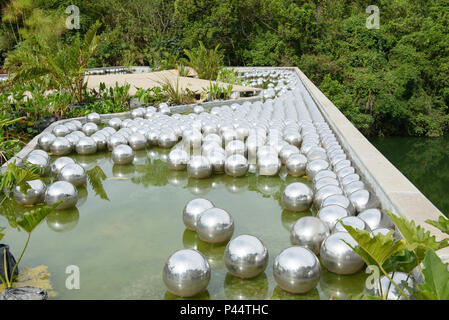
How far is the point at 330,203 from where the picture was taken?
377 centimetres

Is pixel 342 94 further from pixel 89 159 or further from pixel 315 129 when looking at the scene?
pixel 89 159

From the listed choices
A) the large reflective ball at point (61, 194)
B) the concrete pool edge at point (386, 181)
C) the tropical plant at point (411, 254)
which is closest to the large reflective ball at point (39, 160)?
A: the concrete pool edge at point (386, 181)

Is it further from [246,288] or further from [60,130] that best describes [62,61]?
[246,288]

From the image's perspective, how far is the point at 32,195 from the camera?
4285mm

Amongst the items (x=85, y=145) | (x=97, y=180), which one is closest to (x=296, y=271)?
(x=97, y=180)

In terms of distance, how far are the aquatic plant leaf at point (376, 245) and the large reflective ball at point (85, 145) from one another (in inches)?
Result: 199

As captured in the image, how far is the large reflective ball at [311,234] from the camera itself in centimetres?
330

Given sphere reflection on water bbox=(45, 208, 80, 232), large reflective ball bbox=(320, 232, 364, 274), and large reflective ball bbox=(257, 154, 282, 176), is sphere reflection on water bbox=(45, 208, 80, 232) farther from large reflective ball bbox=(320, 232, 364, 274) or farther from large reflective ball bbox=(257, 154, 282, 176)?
large reflective ball bbox=(320, 232, 364, 274)

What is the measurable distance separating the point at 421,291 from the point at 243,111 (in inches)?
293

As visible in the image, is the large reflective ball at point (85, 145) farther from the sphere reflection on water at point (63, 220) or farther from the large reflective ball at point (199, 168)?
the sphere reflection on water at point (63, 220)

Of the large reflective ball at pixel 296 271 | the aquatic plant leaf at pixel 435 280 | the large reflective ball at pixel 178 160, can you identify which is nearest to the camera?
the aquatic plant leaf at pixel 435 280

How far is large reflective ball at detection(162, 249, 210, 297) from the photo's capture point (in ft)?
8.98

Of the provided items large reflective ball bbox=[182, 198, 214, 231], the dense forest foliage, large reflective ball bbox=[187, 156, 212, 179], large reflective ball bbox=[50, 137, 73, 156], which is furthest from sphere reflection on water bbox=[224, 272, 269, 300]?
the dense forest foliage
